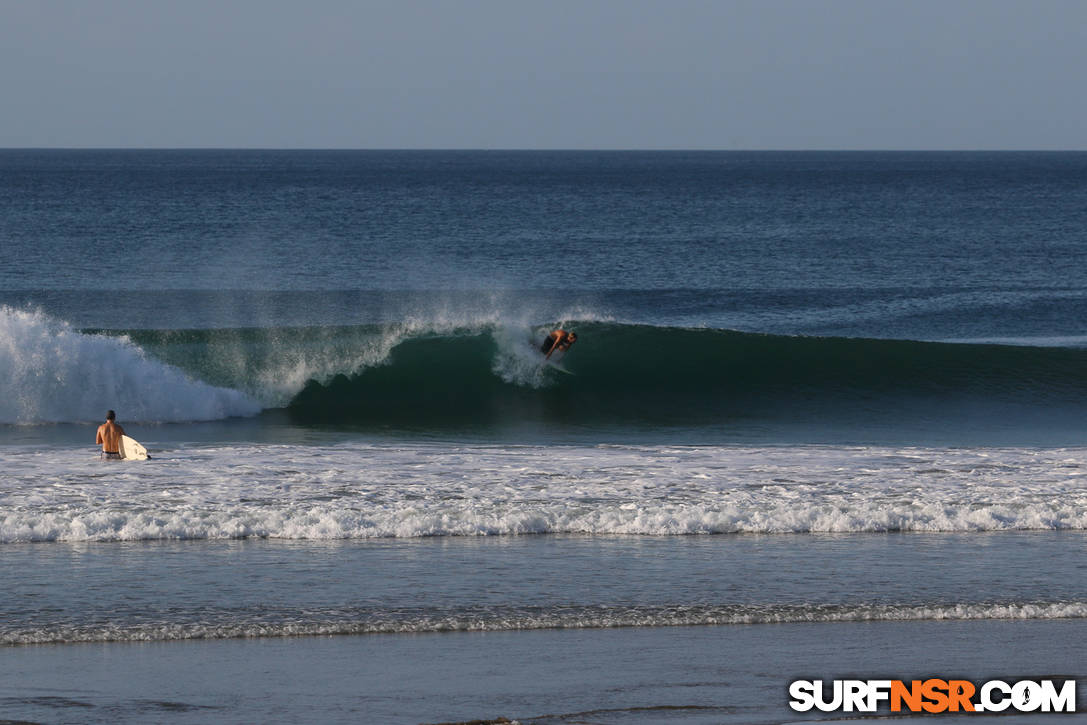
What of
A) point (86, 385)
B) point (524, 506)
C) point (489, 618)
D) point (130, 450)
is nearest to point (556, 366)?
point (86, 385)

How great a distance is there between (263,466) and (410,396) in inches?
300

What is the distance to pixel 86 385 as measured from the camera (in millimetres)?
19594

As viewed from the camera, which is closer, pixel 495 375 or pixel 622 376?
pixel 495 375

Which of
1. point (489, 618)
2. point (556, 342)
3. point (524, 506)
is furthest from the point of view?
point (556, 342)

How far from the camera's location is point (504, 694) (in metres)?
7.47

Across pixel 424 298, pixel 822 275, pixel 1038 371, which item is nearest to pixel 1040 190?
pixel 822 275

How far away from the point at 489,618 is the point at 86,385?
41.2 feet

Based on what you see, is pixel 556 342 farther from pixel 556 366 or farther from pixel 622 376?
pixel 622 376

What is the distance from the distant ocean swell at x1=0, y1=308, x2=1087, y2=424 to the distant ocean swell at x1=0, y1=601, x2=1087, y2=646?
10896 mm

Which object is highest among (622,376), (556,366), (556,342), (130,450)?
(556,342)

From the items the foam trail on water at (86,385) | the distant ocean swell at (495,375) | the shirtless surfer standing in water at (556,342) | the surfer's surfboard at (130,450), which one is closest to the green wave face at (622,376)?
the distant ocean swell at (495,375)

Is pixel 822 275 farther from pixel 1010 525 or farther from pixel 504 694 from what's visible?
pixel 504 694

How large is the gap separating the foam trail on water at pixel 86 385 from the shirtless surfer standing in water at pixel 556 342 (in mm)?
5098

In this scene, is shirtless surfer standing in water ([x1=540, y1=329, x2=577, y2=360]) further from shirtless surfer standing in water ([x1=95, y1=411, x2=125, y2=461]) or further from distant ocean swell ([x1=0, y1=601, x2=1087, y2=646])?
distant ocean swell ([x1=0, y1=601, x2=1087, y2=646])
